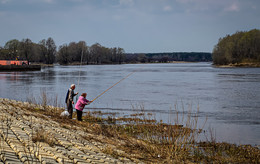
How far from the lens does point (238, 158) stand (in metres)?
9.45

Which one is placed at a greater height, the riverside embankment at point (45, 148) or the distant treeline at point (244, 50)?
the distant treeline at point (244, 50)

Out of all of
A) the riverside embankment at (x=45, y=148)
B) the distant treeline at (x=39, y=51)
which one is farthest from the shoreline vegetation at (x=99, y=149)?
the distant treeline at (x=39, y=51)

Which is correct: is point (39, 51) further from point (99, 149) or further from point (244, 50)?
point (99, 149)

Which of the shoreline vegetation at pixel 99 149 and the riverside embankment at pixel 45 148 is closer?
the riverside embankment at pixel 45 148

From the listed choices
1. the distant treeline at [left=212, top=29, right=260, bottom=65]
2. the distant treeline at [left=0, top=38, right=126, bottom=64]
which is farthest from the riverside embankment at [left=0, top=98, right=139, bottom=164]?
the distant treeline at [left=212, top=29, right=260, bottom=65]

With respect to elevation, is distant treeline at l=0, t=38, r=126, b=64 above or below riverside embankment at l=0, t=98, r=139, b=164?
above

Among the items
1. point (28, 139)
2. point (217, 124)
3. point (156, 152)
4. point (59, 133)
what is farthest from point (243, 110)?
point (28, 139)

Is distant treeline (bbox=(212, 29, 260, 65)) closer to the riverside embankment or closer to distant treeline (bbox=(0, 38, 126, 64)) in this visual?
distant treeline (bbox=(0, 38, 126, 64))

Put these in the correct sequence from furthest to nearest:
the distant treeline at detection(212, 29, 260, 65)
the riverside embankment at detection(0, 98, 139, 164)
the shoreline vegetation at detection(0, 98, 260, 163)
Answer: the distant treeline at detection(212, 29, 260, 65) < the shoreline vegetation at detection(0, 98, 260, 163) < the riverside embankment at detection(0, 98, 139, 164)

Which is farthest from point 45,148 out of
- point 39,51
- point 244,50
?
point 39,51

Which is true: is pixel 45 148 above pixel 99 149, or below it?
above

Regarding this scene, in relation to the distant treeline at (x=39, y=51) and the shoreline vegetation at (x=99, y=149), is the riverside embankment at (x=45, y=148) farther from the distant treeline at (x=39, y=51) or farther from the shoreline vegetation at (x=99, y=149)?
the distant treeline at (x=39, y=51)

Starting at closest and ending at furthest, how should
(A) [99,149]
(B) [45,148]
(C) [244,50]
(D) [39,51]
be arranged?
(B) [45,148]
(A) [99,149]
(C) [244,50]
(D) [39,51]

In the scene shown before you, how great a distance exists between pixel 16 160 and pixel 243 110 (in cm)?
1835
